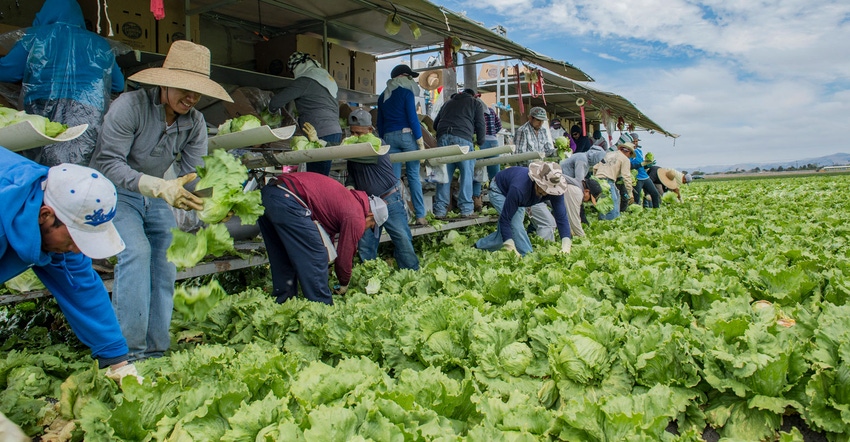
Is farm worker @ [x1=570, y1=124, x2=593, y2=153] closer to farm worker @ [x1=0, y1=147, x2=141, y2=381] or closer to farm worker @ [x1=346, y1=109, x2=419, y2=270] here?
farm worker @ [x1=346, y1=109, x2=419, y2=270]

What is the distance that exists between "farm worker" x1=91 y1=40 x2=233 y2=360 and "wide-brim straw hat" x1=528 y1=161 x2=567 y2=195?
3511 millimetres

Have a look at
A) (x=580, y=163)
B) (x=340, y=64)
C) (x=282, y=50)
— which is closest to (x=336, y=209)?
(x=282, y=50)

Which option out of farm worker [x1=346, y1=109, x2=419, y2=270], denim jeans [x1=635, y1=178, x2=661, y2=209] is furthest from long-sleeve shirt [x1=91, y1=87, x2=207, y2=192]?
denim jeans [x1=635, y1=178, x2=661, y2=209]

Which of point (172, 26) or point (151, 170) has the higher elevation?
point (172, 26)

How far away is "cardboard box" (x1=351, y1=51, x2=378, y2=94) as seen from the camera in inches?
343

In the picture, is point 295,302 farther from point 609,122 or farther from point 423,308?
point 609,122

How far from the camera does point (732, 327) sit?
9.81 ft

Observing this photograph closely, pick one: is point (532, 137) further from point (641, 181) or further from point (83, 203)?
point (83, 203)

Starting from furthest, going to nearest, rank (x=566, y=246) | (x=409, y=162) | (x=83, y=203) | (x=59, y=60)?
(x=409, y=162) → (x=566, y=246) → (x=59, y=60) → (x=83, y=203)

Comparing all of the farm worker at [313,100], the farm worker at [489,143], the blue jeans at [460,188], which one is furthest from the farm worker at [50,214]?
the farm worker at [489,143]

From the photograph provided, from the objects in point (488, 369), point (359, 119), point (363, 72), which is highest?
point (363, 72)

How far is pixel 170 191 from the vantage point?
3230 millimetres

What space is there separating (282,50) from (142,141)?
432 centimetres

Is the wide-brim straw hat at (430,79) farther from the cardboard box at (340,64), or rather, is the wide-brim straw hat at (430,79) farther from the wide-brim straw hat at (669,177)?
the wide-brim straw hat at (669,177)
